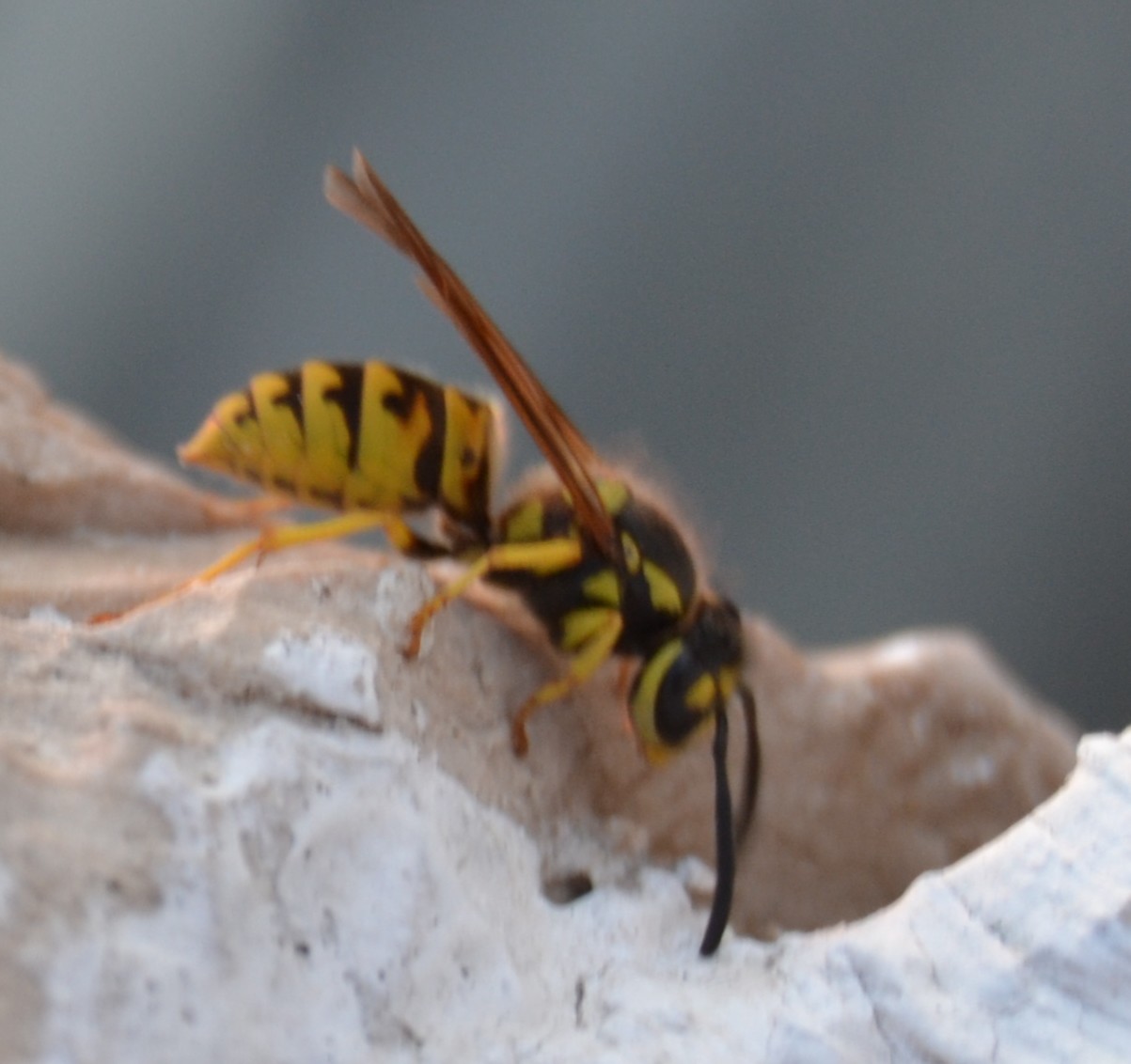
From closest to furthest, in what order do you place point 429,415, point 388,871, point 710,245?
point 388,871 < point 429,415 < point 710,245

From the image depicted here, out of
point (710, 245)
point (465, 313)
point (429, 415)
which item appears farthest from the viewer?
point (710, 245)

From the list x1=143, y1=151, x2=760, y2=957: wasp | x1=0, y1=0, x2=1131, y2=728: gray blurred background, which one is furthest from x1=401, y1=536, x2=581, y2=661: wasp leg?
x1=0, y1=0, x2=1131, y2=728: gray blurred background

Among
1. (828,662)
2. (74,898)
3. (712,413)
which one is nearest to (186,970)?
(74,898)

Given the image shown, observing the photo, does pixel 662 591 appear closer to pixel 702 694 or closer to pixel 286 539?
pixel 702 694

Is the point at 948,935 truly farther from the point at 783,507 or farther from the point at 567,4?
the point at 567,4

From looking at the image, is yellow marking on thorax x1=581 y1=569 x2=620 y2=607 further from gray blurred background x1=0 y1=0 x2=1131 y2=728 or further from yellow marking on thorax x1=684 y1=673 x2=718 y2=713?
gray blurred background x1=0 y1=0 x2=1131 y2=728

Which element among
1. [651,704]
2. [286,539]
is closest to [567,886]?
[651,704]

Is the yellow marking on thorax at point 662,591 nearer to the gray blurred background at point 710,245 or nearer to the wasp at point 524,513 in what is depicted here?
the wasp at point 524,513
